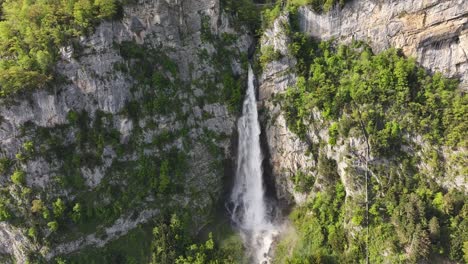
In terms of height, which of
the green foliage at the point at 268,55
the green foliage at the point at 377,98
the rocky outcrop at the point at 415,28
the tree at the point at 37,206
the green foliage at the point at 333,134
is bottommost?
the tree at the point at 37,206

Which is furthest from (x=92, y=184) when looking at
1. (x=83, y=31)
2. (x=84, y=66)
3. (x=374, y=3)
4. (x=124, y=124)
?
(x=374, y=3)

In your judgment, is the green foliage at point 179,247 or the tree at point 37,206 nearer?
the tree at point 37,206

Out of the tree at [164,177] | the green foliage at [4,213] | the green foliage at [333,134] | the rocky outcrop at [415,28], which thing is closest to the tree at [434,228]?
the green foliage at [333,134]

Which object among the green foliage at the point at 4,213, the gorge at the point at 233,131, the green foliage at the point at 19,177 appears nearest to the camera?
the green foliage at the point at 4,213

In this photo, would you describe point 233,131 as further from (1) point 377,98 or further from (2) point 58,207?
(2) point 58,207

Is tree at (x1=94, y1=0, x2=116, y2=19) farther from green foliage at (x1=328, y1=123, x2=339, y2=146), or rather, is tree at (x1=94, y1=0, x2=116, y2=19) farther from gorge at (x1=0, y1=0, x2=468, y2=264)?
green foliage at (x1=328, y1=123, x2=339, y2=146)

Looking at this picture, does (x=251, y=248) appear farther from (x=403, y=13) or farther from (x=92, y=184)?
(x=403, y=13)

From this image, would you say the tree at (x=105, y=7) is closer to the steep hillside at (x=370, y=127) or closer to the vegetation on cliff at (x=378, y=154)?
the steep hillside at (x=370, y=127)
